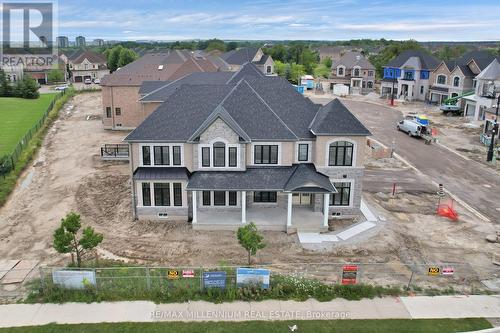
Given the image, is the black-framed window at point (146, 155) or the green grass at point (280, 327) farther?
the black-framed window at point (146, 155)

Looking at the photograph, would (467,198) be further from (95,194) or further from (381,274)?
(95,194)

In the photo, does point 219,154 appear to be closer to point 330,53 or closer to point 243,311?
point 243,311

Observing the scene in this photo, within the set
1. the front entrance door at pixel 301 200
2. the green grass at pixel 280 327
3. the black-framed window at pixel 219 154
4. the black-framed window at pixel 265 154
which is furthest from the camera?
the front entrance door at pixel 301 200

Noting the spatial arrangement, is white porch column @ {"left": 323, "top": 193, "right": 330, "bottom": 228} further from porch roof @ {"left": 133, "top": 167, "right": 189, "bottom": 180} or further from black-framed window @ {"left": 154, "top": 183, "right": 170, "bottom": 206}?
black-framed window @ {"left": 154, "top": 183, "right": 170, "bottom": 206}

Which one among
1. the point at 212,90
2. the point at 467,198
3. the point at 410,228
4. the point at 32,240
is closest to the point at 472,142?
the point at 467,198

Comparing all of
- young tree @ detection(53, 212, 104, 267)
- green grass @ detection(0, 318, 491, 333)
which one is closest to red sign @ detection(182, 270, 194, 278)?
green grass @ detection(0, 318, 491, 333)

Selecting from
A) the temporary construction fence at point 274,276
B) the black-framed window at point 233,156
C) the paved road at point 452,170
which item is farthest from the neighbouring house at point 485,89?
the black-framed window at point 233,156

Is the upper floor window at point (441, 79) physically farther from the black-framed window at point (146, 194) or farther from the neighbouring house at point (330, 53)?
the neighbouring house at point (330, 53)

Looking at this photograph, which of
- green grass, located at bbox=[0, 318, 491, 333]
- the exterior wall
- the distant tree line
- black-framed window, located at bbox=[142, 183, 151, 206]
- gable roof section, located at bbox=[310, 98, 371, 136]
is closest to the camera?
green grass, located at bbox=[0, 318, 491, 333]
